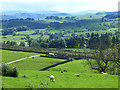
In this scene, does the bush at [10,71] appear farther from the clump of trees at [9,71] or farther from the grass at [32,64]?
the grass at [32,64]

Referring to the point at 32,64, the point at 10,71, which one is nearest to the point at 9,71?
the point at 10,71

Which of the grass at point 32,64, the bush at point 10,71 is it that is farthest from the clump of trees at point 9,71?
the grass at point 32,64

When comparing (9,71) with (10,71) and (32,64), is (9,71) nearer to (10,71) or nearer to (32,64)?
(10,71)

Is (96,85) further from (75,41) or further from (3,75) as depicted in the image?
(75,41)

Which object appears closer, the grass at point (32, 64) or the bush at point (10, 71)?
the bush at point (10, 71)

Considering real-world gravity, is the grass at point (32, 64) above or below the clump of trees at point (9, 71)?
below

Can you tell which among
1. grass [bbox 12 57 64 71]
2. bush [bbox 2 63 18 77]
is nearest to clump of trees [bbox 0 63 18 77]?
bush [bbox 2 63 18 77]

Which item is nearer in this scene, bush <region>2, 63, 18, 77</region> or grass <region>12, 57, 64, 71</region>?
bush <region>2, 63, 18, 77</region>

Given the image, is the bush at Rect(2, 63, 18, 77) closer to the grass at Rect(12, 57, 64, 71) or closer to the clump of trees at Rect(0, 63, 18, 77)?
the clump of trees at Rect(0, 63, 18, 77)

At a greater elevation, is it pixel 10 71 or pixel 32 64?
pixel 10 71

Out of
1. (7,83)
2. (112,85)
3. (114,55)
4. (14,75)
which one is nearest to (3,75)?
(14,75)

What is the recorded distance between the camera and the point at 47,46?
15775 centimetres

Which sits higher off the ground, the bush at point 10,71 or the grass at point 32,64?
the bush at point 10,71

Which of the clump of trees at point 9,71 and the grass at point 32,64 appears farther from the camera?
the grass at point 32,64
